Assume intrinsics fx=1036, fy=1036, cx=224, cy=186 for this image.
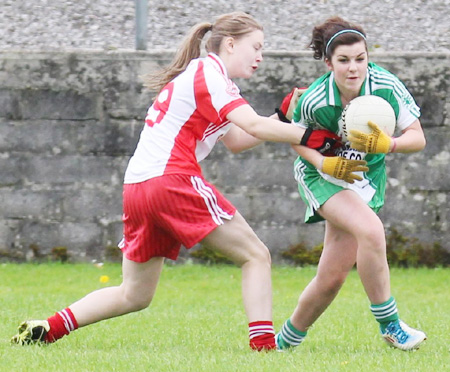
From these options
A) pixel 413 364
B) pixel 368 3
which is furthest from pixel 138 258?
pixel 368 3

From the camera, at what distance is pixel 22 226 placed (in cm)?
908

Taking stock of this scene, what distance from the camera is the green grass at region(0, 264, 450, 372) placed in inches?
191

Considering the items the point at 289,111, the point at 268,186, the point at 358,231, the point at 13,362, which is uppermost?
the point at 289,111

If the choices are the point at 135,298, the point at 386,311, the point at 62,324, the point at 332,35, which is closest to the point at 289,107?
the point at 332,35

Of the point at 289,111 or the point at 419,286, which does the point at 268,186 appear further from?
the point at 289,111

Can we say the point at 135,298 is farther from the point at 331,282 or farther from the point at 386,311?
the point at 386,311

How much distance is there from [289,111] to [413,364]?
62.2 inches

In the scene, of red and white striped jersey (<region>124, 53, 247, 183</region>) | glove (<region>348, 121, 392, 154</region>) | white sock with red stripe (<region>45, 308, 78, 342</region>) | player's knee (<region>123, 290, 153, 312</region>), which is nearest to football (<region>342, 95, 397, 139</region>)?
glove (<region>348, 121, 392, 154</region>)

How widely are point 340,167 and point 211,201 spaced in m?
0.67

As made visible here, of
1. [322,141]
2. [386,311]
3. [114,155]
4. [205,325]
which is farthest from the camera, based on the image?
[114,155]

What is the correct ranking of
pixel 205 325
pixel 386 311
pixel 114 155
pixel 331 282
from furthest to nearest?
pixel 114 155 → pixel 205 325 → pixel 331 282 → pixel 386 311

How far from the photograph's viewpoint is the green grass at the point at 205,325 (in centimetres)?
484

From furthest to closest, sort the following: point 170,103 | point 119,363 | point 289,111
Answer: point 289,111 < point 170,103 < point 119,363

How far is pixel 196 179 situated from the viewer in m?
5.19
